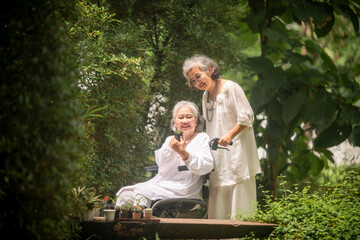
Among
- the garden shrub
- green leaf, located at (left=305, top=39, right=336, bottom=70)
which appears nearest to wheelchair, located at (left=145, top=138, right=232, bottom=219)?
the garden shrub

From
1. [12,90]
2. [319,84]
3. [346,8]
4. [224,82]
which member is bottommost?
[12,90]

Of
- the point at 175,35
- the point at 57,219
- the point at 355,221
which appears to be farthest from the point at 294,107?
the point at 57,219

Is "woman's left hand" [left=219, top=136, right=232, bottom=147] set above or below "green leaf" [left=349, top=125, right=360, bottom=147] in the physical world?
below

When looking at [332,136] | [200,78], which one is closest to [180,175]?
[200,78]

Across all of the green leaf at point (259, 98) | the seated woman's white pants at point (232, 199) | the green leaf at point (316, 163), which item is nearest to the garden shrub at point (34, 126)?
the seated woman's white pants at point (232, 199)

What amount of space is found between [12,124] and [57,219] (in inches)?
20.9

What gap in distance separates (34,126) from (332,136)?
4.45 m

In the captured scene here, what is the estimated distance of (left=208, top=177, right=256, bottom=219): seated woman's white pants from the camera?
12.4 ft

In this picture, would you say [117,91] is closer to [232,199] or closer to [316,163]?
[232,199]

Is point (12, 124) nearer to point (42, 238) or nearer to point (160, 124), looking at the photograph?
point (42, 238)

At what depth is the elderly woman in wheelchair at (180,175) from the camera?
11.3ft

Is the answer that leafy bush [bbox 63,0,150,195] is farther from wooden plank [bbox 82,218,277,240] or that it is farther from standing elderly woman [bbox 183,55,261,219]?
wooden plank [bbox 82,218,277,240]

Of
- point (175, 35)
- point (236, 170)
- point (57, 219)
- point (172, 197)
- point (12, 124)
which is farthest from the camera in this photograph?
Result: point (175, 35)

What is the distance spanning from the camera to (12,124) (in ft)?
6.01
